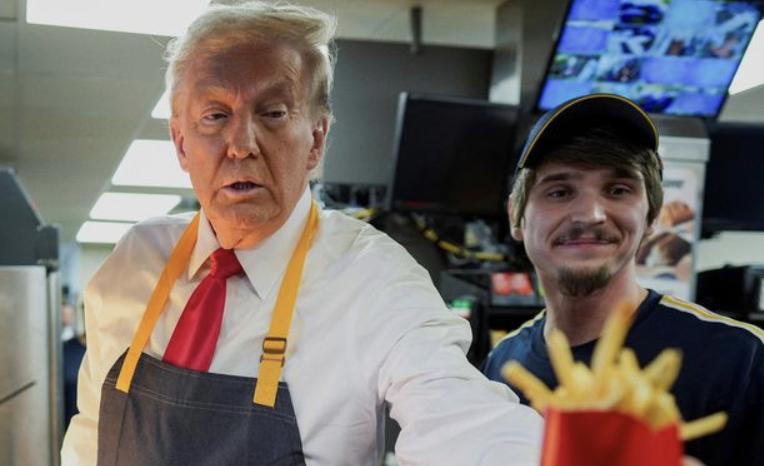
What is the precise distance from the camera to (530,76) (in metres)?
3.82

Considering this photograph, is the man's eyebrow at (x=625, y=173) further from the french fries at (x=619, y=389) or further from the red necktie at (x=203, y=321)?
the french fries at (x=619, y=389)

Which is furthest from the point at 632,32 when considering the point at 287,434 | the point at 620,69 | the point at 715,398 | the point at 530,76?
the point at 287,434

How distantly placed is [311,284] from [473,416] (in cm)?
41

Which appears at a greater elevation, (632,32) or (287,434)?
(632,32)

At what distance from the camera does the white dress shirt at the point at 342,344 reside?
3.13 feet

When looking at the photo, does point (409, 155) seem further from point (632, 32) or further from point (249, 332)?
point (249, 332)

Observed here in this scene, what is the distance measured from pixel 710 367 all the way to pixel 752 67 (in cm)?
429

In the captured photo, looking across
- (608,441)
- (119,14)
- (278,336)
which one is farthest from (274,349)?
(119,14)

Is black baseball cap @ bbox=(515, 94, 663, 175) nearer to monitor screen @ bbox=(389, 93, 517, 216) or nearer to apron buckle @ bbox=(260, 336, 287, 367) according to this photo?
apron buckle @ bbox=(260, 336, 287, 367)

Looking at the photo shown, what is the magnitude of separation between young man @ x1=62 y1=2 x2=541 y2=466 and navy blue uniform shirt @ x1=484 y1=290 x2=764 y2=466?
Answer: 13.9 inches

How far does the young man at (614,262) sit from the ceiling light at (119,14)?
2.58 meters

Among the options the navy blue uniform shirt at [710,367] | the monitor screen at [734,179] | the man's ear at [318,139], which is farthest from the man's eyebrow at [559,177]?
the monitor screen at [734,179]

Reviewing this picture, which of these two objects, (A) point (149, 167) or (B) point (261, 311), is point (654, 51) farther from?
(A) point (149, 167)

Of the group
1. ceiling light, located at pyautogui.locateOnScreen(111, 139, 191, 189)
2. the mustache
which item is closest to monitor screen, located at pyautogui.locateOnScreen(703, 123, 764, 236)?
the mustache
